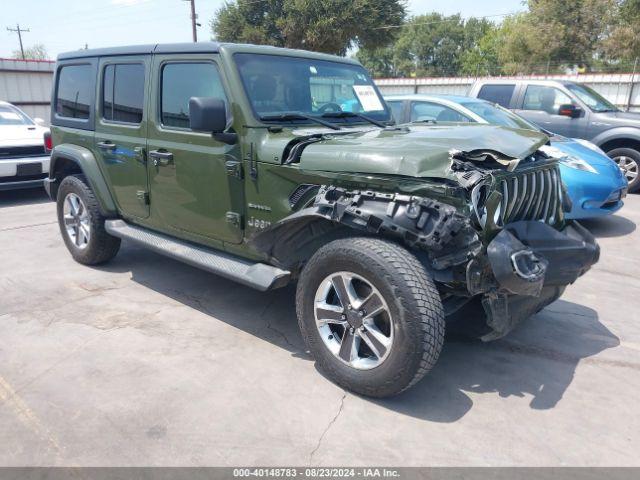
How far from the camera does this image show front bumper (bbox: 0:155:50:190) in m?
7.98

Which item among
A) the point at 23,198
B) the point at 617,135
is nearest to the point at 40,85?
the point at 23,198

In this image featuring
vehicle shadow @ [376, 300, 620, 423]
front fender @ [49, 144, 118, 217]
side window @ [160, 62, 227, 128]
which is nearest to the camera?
vehicle shadow @ [376, 300, 620, 423]

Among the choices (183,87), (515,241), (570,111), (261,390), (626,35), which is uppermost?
(626,35)

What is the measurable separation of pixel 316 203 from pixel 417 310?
0.87m

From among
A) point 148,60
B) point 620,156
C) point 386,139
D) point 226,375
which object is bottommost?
point 226,375

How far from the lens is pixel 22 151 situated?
8.27 meters

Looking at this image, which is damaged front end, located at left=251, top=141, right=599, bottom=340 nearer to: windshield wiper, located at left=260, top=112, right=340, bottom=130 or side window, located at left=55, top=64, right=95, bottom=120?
windshield wiper, located at left=260, top=112, right=340, bottom=130

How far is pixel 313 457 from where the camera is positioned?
2570 millimetres

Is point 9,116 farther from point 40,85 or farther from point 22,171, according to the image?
point 40,85

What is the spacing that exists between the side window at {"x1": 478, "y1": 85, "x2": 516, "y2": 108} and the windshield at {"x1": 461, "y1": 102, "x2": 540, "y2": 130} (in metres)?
2.11

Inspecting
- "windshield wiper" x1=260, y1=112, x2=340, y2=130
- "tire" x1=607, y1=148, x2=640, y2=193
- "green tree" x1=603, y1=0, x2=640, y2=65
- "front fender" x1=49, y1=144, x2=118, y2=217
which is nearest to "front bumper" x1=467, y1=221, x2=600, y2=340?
"windshield wiper" x1=260, y1=112, x2=340, y2=130

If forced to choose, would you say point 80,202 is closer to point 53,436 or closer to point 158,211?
point 158,211

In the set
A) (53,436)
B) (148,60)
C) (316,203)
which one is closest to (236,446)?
(53,436)

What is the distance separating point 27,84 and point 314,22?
1654 centimetres
